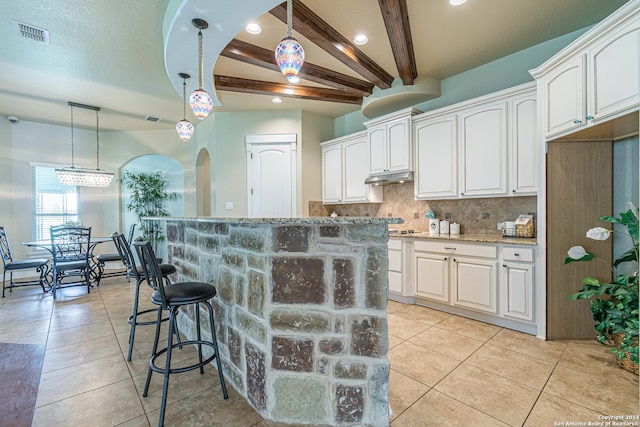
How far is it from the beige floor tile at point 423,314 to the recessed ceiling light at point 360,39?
306cm

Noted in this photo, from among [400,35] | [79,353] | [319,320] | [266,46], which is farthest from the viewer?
[266,46]

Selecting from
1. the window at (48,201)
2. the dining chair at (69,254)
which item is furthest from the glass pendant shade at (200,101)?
the window at (48,201)

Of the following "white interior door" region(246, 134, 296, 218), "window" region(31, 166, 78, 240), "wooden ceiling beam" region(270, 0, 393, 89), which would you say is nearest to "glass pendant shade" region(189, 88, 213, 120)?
"wooden ceiling beam" region(270, 0, 393, 89)

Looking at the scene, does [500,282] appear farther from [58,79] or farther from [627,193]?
[58,79]

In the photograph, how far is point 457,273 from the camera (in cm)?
323

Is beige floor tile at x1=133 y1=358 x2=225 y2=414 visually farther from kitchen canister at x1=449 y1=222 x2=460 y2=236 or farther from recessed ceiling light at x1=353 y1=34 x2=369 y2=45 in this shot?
recessed ceiling light at x1=353 y1=34 x2=369 y2=45

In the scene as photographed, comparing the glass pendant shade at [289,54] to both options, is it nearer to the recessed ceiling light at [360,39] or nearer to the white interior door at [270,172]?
the recessed ceiling light at [360,39]

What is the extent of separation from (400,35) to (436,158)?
1.53m

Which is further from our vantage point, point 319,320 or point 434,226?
point 434,226

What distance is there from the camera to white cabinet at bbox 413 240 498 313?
3.01 m

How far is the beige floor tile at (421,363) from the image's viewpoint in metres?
2.12

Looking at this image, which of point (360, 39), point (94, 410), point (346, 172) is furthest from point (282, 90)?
point (94, 410)

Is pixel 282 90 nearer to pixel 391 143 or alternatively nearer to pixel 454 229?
pixel 391 143

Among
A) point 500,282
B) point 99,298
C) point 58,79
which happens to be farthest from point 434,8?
point 99,298
